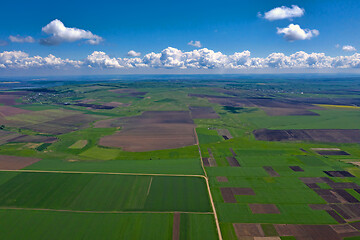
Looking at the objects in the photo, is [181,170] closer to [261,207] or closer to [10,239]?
[261,207]

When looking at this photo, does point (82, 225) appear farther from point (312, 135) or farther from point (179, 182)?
point (312, 135)

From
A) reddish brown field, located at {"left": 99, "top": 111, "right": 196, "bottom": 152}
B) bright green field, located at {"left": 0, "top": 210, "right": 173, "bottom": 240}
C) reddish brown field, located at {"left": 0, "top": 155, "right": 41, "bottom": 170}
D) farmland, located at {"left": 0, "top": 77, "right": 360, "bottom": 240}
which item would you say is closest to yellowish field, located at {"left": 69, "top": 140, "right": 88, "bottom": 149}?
farmland, located at {"left": 0, "top": 77, "right": 360, "bottom": 240}

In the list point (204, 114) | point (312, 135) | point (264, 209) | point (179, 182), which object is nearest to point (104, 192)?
point (179, 182)

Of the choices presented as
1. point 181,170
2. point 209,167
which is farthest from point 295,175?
point 181,170

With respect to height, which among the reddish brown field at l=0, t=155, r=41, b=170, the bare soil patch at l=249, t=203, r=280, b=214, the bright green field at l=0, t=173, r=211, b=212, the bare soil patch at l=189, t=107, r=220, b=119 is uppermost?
the bare soil patch at l=189, t=107, r=220, b=119

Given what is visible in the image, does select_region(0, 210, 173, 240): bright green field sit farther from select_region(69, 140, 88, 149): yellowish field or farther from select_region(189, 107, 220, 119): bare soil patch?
select_region(189, 107, 220, 119): bare soil patch

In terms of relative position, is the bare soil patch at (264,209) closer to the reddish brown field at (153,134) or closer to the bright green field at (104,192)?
the bright green field at (104,192)
